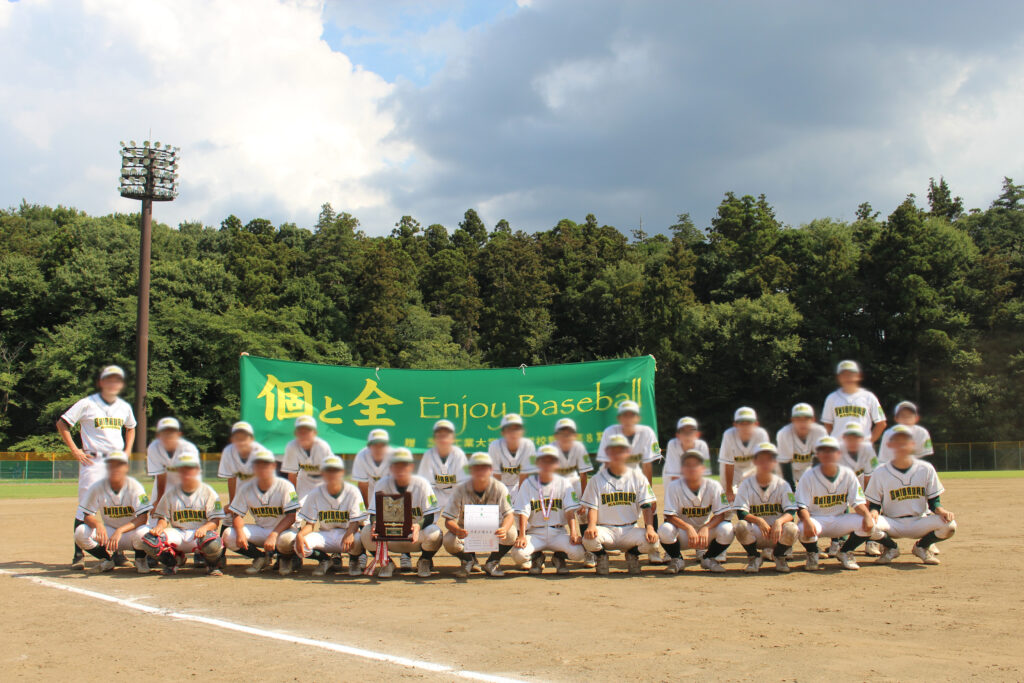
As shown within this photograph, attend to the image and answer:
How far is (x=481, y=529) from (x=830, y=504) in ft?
12.6

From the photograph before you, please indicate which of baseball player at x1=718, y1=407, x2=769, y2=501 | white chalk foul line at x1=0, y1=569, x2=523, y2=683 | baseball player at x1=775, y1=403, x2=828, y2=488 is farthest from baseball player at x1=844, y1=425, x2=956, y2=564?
white chalk foul line at x1=0, y1=569, x2=523, y2=683

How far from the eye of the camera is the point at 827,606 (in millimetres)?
7430

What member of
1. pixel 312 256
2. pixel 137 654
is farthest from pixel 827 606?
pixel 312 256

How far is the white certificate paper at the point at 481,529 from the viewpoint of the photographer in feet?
29.9

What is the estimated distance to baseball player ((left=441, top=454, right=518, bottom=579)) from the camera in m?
9.27

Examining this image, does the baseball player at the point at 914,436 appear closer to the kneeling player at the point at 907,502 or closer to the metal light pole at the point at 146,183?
the kneeling player at the point at 907,502

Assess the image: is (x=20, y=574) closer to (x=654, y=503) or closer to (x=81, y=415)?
(x=81, y=415)

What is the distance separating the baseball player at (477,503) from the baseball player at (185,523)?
2.54 metres

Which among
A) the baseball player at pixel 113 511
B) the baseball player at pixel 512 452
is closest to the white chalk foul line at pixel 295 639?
the baseball player at pixel 113 511

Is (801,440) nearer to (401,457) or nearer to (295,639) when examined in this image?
(401,457)

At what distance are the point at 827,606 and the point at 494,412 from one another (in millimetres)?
7177

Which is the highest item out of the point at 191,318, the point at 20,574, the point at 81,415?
the point at 191,318

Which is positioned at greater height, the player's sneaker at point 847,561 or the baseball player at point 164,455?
the baseball player at point 164,455

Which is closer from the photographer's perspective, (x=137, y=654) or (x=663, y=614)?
(x=137, y=654)
